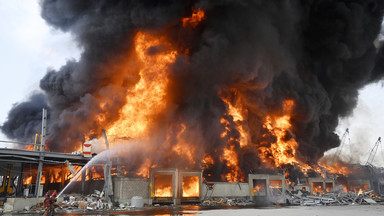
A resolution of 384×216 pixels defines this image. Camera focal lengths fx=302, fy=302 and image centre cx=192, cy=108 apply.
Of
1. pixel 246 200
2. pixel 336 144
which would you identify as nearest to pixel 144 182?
pixel 246 200

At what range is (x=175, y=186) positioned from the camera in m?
35.0

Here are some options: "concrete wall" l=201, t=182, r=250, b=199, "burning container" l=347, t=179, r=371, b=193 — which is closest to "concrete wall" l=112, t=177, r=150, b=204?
"concrete wall" l=201, t=182, r=250, b=199

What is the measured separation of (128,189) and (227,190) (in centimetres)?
1375

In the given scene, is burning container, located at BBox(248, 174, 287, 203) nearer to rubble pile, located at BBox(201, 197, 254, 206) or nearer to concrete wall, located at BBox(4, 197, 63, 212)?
rubble pile, located at BBox(201, 197, 254, 206)

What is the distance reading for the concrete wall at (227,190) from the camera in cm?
3812

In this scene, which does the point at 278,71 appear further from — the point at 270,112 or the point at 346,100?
the point at 346,100

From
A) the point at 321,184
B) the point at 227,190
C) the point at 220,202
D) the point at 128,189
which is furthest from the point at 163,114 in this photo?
the point at 321,184

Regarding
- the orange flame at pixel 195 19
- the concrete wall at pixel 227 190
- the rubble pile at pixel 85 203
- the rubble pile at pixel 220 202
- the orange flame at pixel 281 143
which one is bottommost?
the rubble pile at pixel 220 202

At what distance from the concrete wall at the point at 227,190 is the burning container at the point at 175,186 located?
1.46 m

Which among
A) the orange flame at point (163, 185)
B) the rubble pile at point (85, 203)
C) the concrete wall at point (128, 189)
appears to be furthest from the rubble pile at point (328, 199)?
the rubble pile at point (85, 203)

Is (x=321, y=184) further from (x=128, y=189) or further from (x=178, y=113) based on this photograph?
(x=128, y=189)

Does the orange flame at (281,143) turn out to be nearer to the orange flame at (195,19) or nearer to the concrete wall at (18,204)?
the orange flame at (195,19)

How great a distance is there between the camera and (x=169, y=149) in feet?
154

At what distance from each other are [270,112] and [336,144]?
20650 mm
